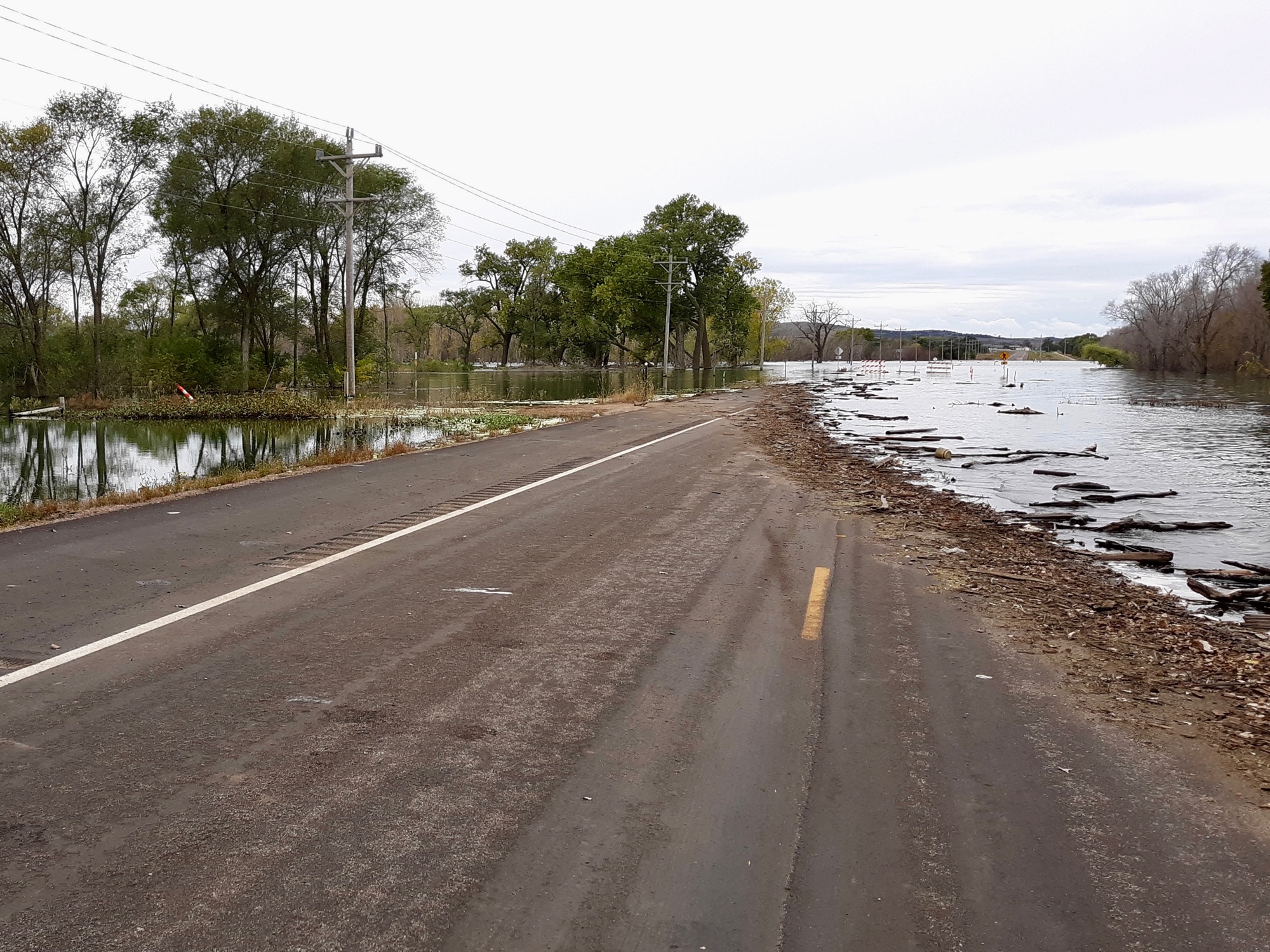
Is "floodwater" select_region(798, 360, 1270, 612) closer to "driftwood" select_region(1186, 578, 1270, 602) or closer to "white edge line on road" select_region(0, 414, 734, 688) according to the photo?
"driftwood" select_region(1186, 578, 1270, 602)

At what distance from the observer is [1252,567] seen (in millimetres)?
9547

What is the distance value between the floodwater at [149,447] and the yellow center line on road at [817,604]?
1376 centimetres

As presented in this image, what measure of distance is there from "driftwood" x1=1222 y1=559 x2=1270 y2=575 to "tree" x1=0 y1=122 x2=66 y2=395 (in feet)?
180

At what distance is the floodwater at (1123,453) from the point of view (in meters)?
12.1

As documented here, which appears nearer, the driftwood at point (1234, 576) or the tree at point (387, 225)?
the driftwood at point (1234, 576)

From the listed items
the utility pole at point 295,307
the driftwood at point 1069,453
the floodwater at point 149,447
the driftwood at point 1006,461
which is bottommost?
the floodwater at point 149,447

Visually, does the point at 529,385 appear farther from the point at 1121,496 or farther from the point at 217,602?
the point at 217,602

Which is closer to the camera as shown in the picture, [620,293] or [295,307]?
[295,307]

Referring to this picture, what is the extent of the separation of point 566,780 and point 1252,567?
8935 millimetres

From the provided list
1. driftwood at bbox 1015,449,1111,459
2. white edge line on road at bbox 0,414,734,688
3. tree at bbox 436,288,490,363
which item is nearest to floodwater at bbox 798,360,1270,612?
driftwood at bbox 1015,449,1111,459

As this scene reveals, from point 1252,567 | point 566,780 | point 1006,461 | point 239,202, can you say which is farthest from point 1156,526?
point 239,202

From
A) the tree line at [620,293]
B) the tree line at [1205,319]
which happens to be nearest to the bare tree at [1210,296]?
the tree line at [1205,319]

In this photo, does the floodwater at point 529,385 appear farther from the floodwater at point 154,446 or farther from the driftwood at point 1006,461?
the driftwood at point 1006,461

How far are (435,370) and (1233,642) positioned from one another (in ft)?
340
